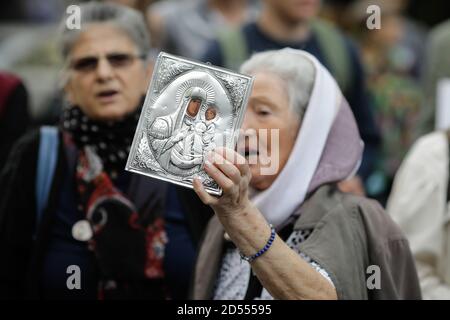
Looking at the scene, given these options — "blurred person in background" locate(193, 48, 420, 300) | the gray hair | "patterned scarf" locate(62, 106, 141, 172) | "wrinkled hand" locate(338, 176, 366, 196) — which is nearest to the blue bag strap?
"patterned scarf" locate(62, 106, 141, 172)

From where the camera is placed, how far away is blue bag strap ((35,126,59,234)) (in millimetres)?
3570

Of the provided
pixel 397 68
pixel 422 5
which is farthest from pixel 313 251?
pixel 422 5

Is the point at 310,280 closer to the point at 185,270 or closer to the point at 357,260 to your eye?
the point at 357,260

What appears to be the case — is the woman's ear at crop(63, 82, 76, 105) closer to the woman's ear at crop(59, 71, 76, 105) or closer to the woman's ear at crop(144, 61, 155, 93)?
the woman's ear at crop(59, 71, 76, 105)

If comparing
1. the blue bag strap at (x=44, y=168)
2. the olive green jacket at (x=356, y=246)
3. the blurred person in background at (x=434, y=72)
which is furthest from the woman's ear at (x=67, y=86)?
the blurred person in background at (x=434, y=72)

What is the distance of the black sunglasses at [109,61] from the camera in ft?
12.1

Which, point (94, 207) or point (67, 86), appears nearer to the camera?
point (94, 207)

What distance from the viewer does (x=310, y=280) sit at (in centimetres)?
266

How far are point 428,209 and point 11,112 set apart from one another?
6.05 feet

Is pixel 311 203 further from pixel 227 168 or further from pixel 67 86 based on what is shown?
pixel 67 86

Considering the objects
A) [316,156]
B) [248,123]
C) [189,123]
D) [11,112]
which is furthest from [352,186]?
[11,112]

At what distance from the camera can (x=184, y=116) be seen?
266cm

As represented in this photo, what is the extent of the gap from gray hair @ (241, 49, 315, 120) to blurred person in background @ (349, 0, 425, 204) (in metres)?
2.02

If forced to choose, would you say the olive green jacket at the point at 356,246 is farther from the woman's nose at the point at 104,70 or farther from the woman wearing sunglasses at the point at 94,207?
the woman's nose at the point at 104,70
